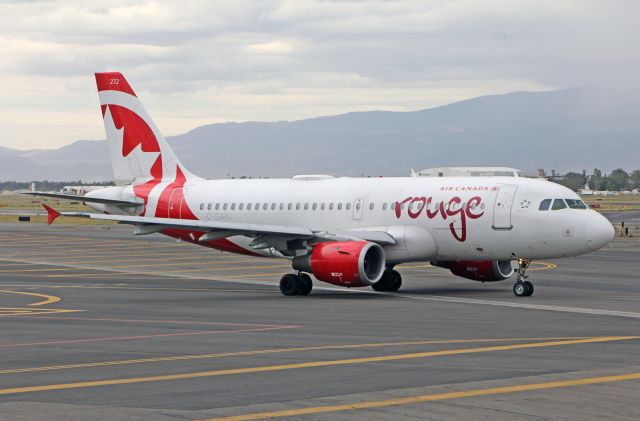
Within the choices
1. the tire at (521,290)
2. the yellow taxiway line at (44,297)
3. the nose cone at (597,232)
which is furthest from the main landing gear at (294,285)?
the nose cone at (597,232)

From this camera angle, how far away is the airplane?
40062mm

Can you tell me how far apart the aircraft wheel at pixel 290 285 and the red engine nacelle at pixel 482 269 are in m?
5.59

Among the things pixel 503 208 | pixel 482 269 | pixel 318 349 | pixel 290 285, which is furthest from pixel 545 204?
pixel 318 349

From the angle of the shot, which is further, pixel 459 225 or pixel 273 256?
pixel 273 256

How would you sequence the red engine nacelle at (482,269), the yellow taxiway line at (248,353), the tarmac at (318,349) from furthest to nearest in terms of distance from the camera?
the red engine nacelle at (482,269) < the yellow taxiway line at (248,353) < the tarmac at (318,349)

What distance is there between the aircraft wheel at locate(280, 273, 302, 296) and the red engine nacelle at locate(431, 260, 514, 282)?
18.4 feet

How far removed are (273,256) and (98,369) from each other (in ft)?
77.7

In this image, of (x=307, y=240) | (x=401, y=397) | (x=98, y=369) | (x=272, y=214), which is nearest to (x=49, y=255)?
(x=272, y=214)

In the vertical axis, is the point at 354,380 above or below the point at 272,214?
below

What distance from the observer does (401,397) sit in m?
18.0

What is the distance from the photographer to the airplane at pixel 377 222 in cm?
4006

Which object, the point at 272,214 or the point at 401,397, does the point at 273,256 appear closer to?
the point at 272,214

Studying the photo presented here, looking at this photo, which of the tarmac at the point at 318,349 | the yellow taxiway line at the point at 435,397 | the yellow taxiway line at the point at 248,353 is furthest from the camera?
the yellow taxiway line at the point at 248,353

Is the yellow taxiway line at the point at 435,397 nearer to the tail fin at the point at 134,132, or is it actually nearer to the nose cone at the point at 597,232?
the nose cone at the point at 597,232
